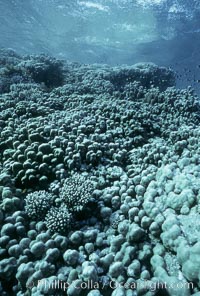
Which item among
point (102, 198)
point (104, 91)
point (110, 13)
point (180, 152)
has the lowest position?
point (102, 198)

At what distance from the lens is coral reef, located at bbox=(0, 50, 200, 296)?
8.01 ft

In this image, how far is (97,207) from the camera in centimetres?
347

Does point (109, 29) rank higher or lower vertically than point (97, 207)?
higher

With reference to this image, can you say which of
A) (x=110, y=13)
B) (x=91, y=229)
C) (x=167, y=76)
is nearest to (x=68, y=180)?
(x=91, y=229)

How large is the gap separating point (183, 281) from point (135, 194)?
1446mm

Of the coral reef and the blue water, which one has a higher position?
the blue water

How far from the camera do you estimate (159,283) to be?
231cm

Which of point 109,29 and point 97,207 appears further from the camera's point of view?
point 109,29

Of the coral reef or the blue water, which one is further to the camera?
the blue water

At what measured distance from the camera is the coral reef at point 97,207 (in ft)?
8.01

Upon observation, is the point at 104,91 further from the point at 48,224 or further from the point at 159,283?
the point at 159,283

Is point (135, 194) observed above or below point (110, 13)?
below

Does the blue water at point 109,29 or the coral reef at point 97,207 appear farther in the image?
the blue water at point 109,29

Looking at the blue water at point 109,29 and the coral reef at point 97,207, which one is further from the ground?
the blue water at point 109,29
